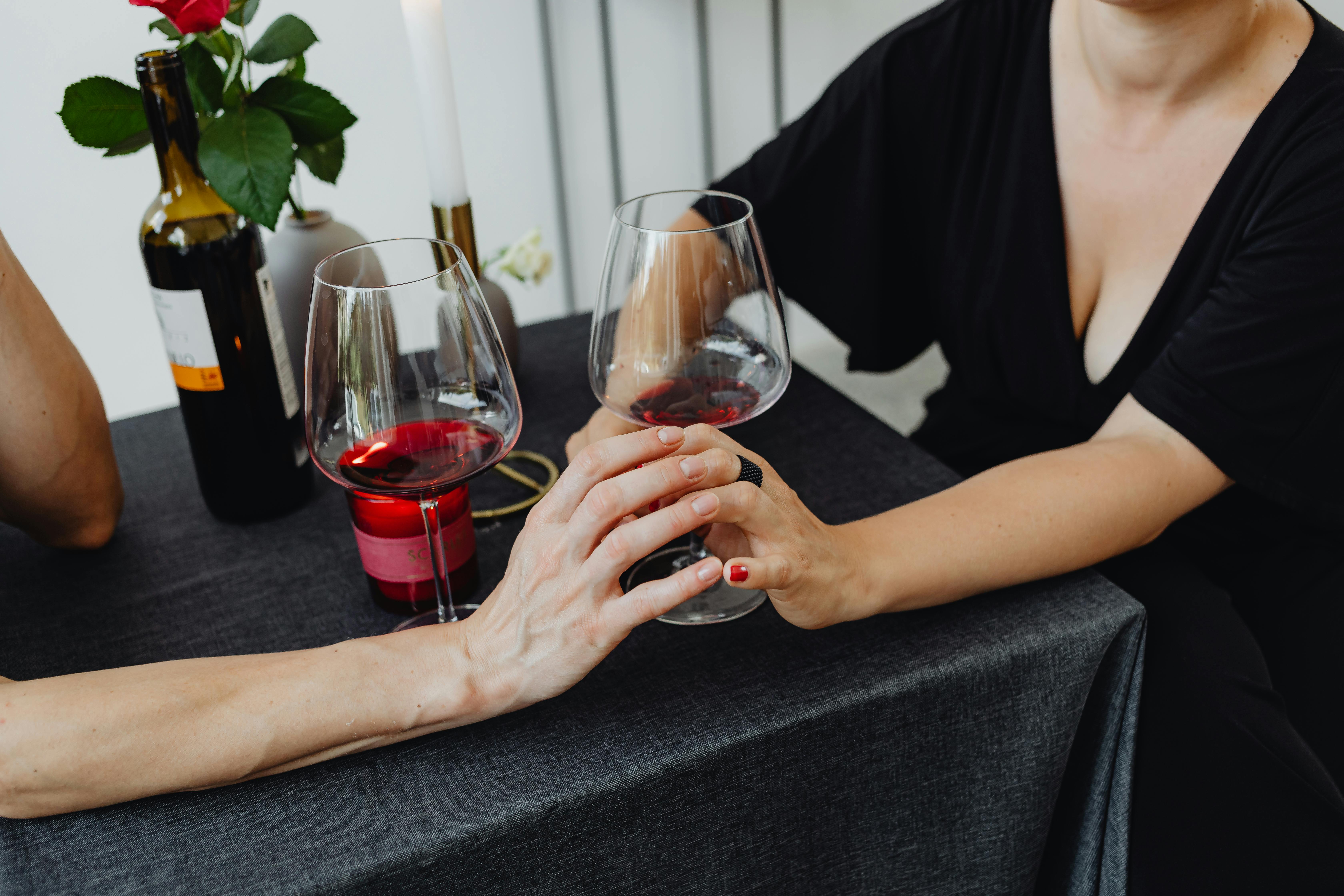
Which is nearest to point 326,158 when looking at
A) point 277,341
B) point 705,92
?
point 277,341

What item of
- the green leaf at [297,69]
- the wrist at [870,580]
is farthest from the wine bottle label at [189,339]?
the wrist at [870,580]

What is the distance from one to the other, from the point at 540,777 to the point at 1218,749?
0.47 m

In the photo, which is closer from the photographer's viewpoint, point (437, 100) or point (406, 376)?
point (406, 376)

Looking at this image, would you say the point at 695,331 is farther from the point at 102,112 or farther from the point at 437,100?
the point at 102,112

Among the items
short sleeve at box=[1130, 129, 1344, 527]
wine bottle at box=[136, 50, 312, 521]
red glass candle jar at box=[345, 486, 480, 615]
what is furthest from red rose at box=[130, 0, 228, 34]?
short sleeve at box=[1130, 129, 1344, 527]

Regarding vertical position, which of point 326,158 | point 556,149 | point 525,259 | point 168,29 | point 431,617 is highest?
point 168,29

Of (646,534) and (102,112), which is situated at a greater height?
(102,112)

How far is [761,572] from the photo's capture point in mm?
573

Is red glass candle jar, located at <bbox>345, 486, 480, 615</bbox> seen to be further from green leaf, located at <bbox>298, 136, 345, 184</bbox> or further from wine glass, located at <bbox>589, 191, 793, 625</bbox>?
green leaf, located at <bbox>298, 136, 345, 184</bbox>

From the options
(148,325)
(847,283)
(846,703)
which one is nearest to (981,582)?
(846,703)

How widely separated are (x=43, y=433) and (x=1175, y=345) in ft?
2.85

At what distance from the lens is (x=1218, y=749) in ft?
2.25

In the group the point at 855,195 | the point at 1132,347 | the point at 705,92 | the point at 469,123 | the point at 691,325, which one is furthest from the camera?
the point at 705,92

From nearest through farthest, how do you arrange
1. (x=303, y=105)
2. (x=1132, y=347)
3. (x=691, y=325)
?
(x=691, y=325), (x=303, y=105), (x=1132, y=347)
